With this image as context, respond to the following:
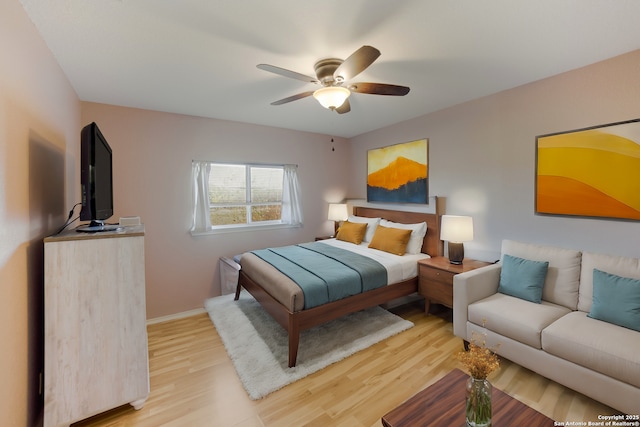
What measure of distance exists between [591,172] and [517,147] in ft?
2.09

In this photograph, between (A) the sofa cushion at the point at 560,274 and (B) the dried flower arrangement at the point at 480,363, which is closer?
(B) the dried flower arrangement at the point at 480,363

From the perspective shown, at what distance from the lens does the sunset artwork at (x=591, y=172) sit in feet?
6.76

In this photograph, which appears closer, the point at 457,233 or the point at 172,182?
the point at 457,233

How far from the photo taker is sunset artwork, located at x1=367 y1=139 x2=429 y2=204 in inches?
144

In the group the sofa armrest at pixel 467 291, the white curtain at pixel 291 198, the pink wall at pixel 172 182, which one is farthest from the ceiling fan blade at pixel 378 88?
the white curtain at pixel 291 198

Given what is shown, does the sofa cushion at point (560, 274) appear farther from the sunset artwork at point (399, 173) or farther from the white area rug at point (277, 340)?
the sunset artwork at point (399, 173)

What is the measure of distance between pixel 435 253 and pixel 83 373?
3.50m

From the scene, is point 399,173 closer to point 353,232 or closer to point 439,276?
point 353,232

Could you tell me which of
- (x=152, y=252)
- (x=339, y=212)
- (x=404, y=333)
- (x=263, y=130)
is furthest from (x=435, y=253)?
(x=152, y=252)

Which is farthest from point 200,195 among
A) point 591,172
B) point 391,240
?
point 591,172

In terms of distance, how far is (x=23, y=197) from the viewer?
1.46 metres

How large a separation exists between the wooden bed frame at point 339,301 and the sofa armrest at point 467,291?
2.19ft

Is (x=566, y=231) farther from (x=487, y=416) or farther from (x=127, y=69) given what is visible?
(x=127, y=69)

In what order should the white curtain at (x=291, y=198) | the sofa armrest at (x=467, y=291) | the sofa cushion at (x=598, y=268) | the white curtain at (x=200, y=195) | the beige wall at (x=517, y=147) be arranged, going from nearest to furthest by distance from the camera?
the sofa cushion at (x=598, y=268) → the beige wall at (x=517, y=147) → the sofa armrest at (x=467, y=291) → the white curtain at (x=200, y=195) → the white curtain at (x=291, y=198)
